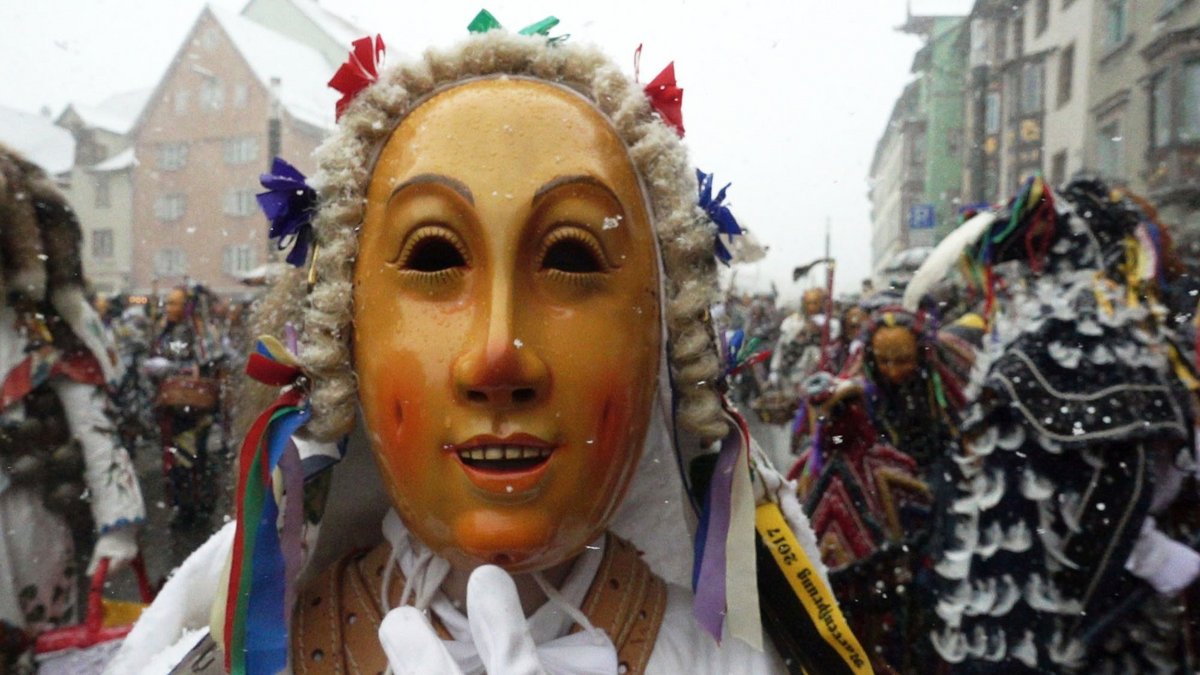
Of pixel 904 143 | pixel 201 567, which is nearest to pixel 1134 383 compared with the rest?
pixel 201 567

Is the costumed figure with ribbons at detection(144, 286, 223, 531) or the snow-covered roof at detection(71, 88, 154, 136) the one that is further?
the snow-covered roof at detection(71, 88, 154, 136)

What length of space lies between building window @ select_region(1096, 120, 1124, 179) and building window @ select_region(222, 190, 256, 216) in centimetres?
1566

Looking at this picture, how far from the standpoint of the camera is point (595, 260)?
1415 mm

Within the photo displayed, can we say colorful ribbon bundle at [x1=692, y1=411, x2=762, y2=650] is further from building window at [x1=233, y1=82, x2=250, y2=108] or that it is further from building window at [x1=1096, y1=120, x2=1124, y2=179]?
building window at [x1=233, y1=82, x2=250, y2=108]

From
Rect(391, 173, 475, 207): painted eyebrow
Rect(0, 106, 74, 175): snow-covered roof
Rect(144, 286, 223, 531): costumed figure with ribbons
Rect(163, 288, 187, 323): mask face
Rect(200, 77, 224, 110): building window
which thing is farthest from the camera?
Rect(200, 77, 224, 110): building window

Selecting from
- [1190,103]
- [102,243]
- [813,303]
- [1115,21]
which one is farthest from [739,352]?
[102,243]

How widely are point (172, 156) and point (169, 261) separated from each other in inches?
93.7

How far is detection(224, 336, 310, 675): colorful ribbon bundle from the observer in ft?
4.48

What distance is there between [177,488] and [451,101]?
5.69 m

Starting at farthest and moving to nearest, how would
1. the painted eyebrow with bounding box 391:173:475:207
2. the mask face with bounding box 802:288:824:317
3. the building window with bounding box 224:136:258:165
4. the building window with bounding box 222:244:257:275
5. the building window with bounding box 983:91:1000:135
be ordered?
the building window with bounding box 222:244:257:275, the building window with bounding box 224:136:258:165, the building window with bounding box 983:91:1000:135, the mask face with bounding box 802:288:824:317, the painted eyebrow with bounding box 391:173:475:207

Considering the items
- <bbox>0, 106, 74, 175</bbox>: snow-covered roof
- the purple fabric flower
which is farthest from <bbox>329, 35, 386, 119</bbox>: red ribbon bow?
<bbox>0, 106, 74, 175</bbox>: snow-covered roof

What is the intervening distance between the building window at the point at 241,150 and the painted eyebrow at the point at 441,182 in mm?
17520

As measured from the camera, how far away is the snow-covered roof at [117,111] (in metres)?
19.6

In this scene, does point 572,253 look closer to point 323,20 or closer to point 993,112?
point 993,112
